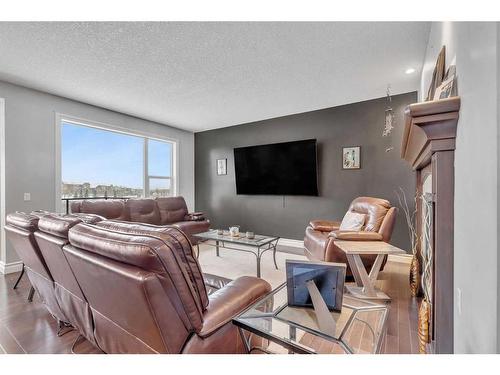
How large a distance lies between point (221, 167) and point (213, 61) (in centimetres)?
329

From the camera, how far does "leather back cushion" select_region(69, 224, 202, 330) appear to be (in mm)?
1000

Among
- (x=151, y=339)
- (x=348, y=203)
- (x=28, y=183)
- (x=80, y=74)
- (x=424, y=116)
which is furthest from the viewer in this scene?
(x=348, y=203)

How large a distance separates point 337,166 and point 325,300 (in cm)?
353

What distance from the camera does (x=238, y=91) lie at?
12.0 ft

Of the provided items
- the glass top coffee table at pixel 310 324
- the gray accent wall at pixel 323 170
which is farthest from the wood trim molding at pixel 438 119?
the gray accent wall at pixel 323 170

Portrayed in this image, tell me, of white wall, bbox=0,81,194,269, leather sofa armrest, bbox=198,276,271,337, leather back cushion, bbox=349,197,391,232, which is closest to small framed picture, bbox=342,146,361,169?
leather back cushion, bbox=349,197,391,232

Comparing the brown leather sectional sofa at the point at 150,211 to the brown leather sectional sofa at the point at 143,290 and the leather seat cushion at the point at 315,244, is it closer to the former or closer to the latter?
the leather seat cushion at the point at 315,244

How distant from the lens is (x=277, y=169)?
4.90 meters

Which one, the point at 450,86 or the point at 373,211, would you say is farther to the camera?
the point at 373,211

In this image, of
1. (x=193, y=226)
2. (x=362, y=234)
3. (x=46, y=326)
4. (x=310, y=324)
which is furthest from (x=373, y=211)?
(x=46, y=326)

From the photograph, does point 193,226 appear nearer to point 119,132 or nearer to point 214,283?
point 119,132

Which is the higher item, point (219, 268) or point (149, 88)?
point (149, 88)
